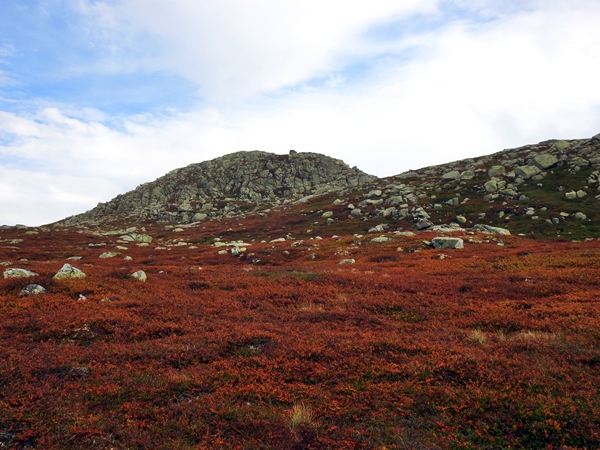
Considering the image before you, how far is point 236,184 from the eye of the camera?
150500 mm

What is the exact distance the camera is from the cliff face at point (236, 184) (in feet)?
443

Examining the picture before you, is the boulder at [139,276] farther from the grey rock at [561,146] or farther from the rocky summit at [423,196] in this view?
the grey rock at [561,146]

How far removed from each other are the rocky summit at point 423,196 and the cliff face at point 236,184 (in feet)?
1.62

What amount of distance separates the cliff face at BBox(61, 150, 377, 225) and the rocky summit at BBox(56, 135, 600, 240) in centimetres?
49

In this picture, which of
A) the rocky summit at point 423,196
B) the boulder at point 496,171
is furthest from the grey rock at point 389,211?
the boulder at point 496,171

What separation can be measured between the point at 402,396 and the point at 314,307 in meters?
9.17

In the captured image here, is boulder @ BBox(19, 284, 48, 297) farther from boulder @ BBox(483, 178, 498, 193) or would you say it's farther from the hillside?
boulder @ BBox(483, 178, 498, 193)

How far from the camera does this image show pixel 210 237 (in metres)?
75.2

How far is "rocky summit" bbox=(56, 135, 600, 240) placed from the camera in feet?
199

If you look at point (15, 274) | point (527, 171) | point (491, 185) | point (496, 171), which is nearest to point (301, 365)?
point (15, 274)

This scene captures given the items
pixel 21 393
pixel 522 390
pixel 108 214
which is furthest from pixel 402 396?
pixel 108 214

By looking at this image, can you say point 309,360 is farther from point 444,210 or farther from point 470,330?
point 444,210

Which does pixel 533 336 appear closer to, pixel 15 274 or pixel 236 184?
pixel 15 274

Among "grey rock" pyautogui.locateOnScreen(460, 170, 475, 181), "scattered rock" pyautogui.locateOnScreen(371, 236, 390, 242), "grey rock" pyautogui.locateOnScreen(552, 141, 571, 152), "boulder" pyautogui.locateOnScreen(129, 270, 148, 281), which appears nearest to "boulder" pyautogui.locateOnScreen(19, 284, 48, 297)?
"boulder" pyautogui.locateOnScreen(129, 270, 148, 281)
